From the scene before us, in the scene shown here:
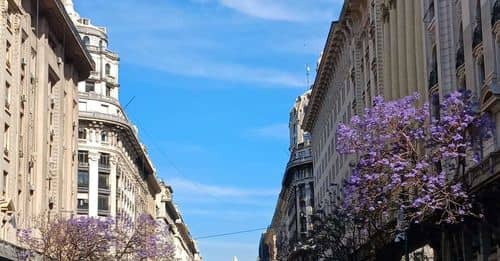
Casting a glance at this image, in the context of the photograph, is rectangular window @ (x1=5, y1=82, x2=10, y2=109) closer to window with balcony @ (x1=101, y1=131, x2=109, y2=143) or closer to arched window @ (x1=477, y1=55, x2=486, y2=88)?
arched window @ (x1=477, y1=55, x2=486, y2=88)

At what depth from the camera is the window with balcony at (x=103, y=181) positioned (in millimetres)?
105625

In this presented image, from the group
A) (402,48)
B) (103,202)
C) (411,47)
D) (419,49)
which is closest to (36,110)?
(402,48)

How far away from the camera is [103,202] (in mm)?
105438

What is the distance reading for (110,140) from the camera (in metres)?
109

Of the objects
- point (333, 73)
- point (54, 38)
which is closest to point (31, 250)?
point (54, 38)

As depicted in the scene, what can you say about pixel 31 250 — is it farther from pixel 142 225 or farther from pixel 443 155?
pixel 443 155

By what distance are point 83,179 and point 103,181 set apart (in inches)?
86.1

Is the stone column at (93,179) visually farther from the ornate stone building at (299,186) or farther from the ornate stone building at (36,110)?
the ornate stone building at (299,186)

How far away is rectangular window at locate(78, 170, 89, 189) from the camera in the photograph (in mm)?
105125

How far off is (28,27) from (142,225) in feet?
53.9

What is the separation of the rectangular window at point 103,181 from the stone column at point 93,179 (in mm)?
420

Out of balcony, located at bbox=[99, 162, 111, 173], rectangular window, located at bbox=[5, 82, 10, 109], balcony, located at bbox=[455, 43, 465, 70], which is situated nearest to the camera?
balcony, located at bbox=[455, 43, 465, 70]

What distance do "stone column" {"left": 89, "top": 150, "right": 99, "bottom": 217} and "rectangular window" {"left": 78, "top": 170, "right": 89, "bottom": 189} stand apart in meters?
0.38

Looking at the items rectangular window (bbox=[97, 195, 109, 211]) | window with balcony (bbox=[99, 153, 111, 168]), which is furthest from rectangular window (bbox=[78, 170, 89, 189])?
rectangular window (bbox=[97, 195, 109, 211])
